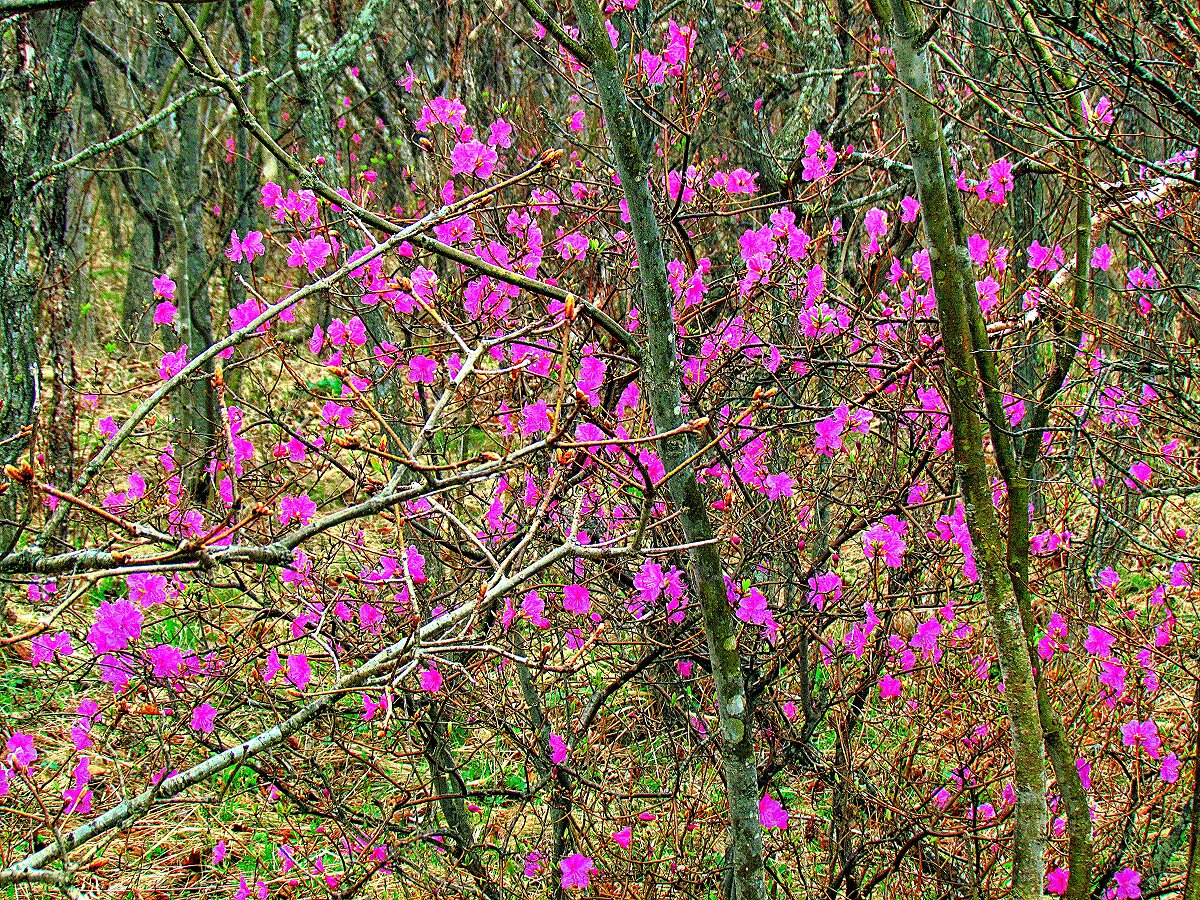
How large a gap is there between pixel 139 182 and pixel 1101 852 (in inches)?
273

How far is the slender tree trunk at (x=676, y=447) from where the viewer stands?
217cm

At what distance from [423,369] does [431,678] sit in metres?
1.06

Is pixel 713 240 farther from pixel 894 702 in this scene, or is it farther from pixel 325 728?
pixel 325 728

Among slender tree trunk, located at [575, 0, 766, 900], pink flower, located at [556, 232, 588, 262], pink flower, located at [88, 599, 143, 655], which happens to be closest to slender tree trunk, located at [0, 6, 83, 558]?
pink flower, located at [88, 599, 143, 655]

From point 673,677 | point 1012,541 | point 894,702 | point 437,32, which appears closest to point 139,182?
point 437,32

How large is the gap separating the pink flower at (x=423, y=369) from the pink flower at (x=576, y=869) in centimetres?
170

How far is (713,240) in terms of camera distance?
200 inches

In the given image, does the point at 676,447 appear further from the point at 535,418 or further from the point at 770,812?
the point at 770,812

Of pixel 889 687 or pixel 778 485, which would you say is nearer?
pixel 778 485

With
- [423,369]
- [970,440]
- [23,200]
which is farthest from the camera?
[423,369]

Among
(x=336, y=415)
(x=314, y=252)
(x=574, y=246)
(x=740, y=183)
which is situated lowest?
(x=336, y=415)

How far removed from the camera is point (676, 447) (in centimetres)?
239

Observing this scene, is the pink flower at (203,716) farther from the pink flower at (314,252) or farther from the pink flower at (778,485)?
the pink flower at (778,485)

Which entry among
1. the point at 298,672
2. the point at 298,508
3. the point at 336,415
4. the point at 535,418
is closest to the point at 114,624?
the point at 298,672
